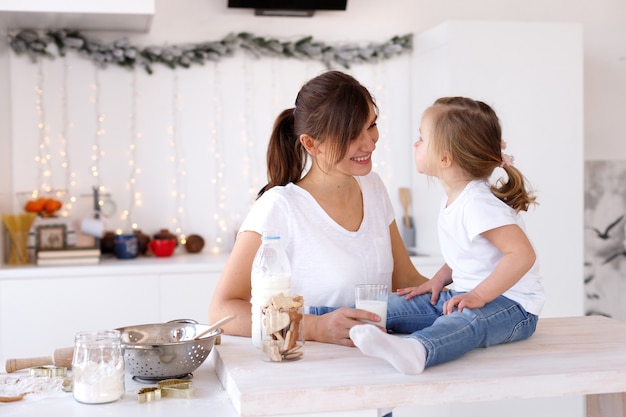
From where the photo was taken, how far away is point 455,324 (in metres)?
1.65

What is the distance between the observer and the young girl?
1693 millimetres

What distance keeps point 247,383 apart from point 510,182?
86 centimetres

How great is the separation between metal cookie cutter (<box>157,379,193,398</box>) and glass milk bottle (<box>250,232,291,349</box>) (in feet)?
0.67

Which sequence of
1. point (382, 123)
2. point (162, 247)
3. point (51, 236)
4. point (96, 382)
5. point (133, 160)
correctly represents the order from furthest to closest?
1. point (382, 123)
2. point (133, 160)
3. point (162, 247)
4. point (51, 236)
5. point (96, 382)

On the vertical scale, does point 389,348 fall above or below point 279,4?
below

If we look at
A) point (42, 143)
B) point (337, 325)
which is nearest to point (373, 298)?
point (337, 325)

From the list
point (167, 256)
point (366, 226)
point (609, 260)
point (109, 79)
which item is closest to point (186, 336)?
point (366, 226)

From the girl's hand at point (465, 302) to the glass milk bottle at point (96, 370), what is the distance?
0.70 meters

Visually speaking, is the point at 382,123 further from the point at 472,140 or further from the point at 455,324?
the point at 455,324

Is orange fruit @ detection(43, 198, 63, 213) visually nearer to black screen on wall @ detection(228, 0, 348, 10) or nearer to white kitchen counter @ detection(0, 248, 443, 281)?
white kitchen counter @ detection(0, 248, 443, 281)

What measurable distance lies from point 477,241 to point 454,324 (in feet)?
1.01

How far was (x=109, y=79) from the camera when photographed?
3826 millimetres

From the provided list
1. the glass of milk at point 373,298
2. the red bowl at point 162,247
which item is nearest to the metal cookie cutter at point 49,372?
the glass of milk at point 373,298

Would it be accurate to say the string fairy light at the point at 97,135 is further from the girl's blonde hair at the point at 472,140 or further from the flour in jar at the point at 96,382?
the flour in jar at the point at 96,382
